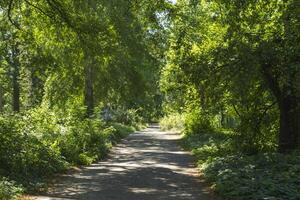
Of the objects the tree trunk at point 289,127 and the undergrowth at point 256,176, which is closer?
the undergrowth at point 256,176

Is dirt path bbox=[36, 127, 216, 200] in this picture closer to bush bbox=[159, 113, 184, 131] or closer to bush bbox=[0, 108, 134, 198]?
bush bbox=[0, 108, 134, 198]

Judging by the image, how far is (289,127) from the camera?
53.7ft

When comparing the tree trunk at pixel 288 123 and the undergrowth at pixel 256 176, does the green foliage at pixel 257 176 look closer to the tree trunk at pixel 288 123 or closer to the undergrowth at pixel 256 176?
the undergrowth at pixel 256 176

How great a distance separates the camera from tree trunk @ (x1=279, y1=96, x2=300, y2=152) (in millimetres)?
16297

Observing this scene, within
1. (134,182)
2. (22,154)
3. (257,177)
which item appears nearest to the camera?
(257,177)

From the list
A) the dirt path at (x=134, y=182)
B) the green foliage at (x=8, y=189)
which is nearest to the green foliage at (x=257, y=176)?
the dirt path at (x=134, y=182)

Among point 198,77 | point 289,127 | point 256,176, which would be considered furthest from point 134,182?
point 289,127

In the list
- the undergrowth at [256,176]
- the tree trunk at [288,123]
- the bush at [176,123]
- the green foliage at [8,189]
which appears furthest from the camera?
the bush at [176,123]

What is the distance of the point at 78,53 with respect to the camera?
1683cm

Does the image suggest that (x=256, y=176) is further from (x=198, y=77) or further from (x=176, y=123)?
(x=176, y=123)

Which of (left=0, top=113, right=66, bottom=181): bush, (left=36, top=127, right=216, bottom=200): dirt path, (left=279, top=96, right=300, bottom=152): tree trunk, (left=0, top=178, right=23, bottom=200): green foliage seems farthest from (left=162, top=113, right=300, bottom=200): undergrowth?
(left=0, top=113, right=66, bottom=181): bush

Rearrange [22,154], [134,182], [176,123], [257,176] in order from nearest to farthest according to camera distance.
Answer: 1. [257,176]
2. [22,154]
3. [134,182]
4. [176,123]

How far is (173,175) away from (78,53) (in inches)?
212

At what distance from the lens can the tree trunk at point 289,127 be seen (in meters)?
16.3
